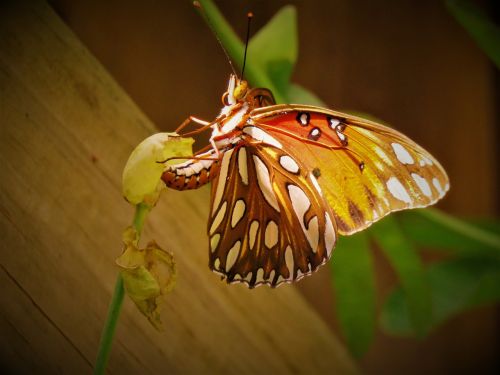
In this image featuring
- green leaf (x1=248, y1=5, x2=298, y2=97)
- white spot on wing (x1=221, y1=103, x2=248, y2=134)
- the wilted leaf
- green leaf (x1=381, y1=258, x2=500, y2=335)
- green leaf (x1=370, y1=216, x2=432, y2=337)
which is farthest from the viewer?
Answer: green leaf (x1=381, y1=258, x2=500, y2=335)

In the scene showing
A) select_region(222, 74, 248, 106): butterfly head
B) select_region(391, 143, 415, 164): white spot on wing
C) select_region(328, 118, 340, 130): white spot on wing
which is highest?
select_region(222, 74, 248, 106): butterfly head

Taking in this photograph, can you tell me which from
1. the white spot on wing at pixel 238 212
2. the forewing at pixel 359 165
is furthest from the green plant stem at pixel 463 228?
the white spot on wing at pixel 238 212

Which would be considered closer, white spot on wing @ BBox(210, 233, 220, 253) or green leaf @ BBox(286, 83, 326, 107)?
white spot on wing @ BBox(210, 233, 220, 253)

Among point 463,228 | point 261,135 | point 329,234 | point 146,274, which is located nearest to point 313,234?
point 329,234

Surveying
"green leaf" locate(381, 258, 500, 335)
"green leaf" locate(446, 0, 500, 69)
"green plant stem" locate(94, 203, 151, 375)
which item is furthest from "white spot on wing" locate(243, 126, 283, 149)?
"green leaf" locate(381, 258, 500, 335)

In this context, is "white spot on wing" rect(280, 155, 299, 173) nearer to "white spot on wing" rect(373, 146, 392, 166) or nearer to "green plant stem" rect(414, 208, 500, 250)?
"white spot on wing" rect(373, 146, 392, 166)

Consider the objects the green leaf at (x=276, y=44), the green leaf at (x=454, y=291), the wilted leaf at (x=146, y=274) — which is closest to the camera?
the wilted leaf at (x=146, y=274)

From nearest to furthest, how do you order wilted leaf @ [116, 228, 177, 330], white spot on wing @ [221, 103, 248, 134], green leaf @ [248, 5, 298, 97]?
wilted leaf @ [116, 228, 177, 330], white spot on wing @ [221, 103, 248, 134], green leaf @ [248, 5, 298, 97]

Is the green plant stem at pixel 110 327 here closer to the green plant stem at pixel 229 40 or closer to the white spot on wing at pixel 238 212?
the white spot on wing at pixel 238 212
